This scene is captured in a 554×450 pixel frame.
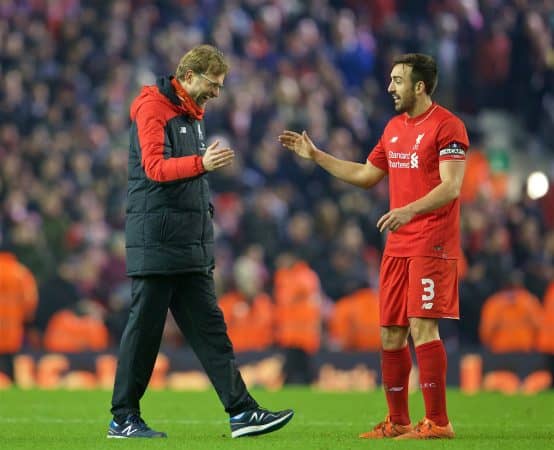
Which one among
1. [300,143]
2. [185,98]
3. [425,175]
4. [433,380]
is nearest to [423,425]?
[433,380]

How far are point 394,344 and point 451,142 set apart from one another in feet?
3.87

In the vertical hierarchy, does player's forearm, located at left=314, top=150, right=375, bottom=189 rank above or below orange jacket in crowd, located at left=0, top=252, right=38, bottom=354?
above

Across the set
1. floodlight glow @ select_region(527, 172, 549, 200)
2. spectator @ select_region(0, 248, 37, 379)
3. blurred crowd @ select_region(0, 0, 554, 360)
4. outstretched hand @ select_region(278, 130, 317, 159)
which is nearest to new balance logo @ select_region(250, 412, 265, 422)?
outstretched hand @ select_region(278, 130, 317, 159)

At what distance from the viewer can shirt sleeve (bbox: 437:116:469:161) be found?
8.24m

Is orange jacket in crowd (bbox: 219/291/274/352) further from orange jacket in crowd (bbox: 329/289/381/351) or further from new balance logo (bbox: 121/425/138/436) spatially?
new balance logo (bbox: 121/425/138/436)

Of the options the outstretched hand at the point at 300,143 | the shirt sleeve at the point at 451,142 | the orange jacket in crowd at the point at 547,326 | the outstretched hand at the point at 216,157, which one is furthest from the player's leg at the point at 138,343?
the orange jacket in crowd at the point at 547,326

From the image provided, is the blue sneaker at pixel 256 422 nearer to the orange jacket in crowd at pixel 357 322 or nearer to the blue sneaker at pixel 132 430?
the blue sneaker at pixel 132 430

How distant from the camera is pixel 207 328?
8.46 meters

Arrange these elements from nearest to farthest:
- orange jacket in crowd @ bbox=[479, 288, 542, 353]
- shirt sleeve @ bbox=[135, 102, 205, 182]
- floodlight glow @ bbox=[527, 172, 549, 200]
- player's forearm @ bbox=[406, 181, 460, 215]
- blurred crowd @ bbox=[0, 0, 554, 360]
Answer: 1. shirt sleeve @ bbox=[135, 102, 205, 182]
2. player's forearm @ bbox=[406, 181, 460, 215]
3. orange jacket in crowd @ bbox=[479, 288, 542, 353]
4. blurred crowd @ bbox=[0, 0, 554, 360]
5. floodlight glow @ bbox=[527, 172, 549, 200]

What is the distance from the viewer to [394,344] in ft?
27.8

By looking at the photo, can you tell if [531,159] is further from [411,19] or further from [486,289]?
[486,289]

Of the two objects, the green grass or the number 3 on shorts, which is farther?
the number 3 on shorts

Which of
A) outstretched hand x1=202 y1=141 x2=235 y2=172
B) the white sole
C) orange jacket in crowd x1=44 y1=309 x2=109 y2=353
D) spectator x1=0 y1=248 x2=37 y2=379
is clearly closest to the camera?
outstretched hand x1=202 y1=141 x2=235 y2=172

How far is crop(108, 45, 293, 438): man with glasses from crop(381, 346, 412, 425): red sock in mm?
617
